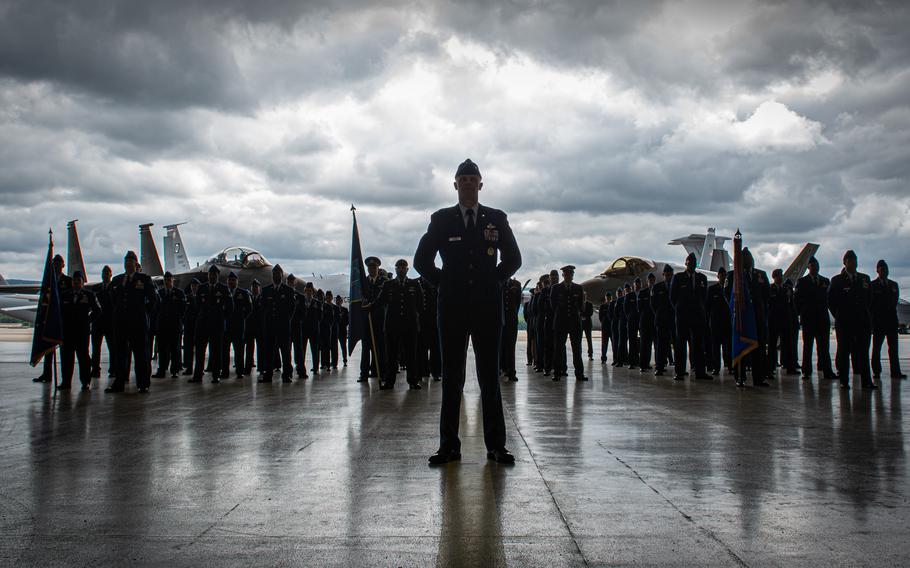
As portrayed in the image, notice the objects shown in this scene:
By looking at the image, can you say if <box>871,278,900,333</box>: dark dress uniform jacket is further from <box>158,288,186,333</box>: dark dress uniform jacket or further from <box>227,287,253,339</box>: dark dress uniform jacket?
<box>158,288,186,333</box>: dark dress uniform jacket

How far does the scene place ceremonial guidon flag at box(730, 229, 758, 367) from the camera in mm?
A: 11070

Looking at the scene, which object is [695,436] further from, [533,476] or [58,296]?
[58,296]

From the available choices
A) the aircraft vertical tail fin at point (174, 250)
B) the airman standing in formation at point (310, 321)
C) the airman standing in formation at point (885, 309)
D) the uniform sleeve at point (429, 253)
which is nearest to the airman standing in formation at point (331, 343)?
the airman standing in formation at point (310, 321)

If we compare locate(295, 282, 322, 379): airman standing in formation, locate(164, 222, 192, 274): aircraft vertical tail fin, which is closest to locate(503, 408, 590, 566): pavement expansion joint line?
locate(295, 282, 322, 379): airman standing in formation

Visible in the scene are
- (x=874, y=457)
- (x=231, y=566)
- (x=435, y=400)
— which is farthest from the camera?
(x=435, y=400)

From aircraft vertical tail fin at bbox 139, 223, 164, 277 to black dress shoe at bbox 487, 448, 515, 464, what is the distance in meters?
35.8

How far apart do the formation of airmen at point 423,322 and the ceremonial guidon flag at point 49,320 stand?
0.33 meters

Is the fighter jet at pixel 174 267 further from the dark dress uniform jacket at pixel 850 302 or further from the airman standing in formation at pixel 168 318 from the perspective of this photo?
the dark dress uniform jacket at pixel 850 302

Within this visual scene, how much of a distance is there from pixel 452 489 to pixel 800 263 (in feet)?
123

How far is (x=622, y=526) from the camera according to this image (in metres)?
3.25

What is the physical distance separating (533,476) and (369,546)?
1595 millimetres

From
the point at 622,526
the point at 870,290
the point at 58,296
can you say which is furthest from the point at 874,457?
the point at 58,296

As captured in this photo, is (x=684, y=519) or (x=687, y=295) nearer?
(x=684, y=519)

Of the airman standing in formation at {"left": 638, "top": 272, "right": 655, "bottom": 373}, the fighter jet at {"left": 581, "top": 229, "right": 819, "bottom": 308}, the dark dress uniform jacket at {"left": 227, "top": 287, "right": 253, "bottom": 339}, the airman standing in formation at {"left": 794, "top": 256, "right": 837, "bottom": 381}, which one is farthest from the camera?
the fighter jet at {"left": 581, "top": 229, "right": 819, "bottom": 308}
